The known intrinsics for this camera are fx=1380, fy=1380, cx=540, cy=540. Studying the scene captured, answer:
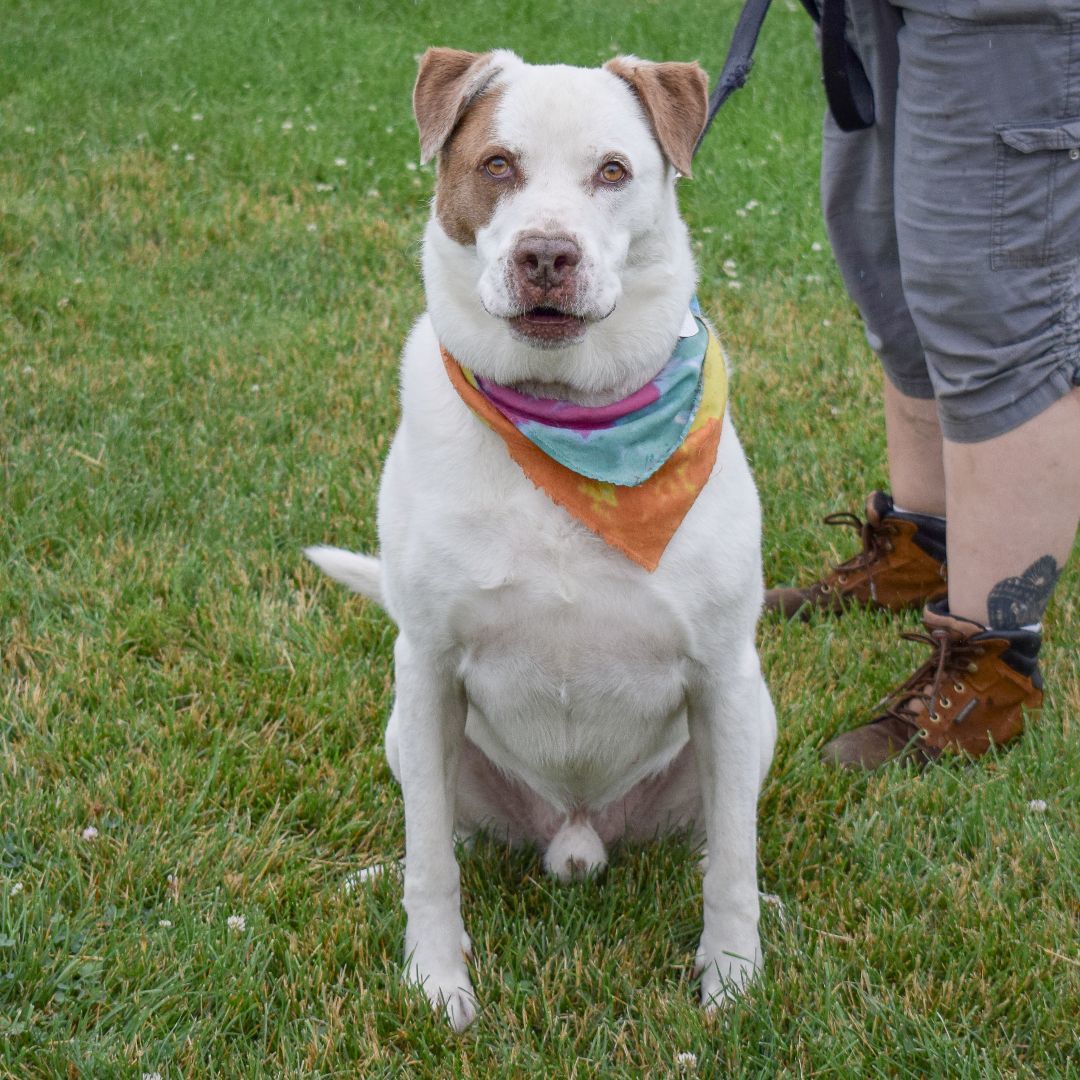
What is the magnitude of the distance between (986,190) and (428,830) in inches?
64.6

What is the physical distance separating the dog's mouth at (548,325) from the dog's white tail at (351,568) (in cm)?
107

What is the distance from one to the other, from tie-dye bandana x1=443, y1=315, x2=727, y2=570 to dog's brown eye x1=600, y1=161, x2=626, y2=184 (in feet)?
1.12

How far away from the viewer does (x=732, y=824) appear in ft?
7.98

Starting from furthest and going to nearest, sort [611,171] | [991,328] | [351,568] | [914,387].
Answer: [914,387]
[351,568]
[991,328]
[611,171]

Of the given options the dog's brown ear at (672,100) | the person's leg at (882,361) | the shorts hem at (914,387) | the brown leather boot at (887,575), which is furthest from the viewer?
the brown leather boot at (887,575)

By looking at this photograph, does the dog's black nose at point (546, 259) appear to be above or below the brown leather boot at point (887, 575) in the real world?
above

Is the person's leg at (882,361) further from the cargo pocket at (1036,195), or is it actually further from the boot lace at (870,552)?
the cargo pocket at (1036,195)

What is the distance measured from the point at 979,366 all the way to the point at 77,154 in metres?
5.32

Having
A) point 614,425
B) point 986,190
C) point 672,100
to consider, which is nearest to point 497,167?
point 672,100

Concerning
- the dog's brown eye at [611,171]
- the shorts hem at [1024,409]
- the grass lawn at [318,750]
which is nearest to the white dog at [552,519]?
the dog's brown eye at [611,171]

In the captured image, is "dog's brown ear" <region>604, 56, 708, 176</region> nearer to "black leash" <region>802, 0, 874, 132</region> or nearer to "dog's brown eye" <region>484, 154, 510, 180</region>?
"dog's brown eye" <region>484, 154, 510, 180</region>

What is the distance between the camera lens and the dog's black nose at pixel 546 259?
2150 mm

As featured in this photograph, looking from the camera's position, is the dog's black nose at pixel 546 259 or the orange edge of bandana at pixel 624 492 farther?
the orange edge of bandana at pixel 624 492

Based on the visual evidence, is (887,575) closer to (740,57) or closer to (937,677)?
(937,677)
